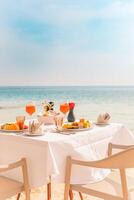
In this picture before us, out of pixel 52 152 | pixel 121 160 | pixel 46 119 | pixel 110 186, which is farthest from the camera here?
pixel 46 119

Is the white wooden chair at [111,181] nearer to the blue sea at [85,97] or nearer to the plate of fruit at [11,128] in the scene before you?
the plate of fruit at [11,128]

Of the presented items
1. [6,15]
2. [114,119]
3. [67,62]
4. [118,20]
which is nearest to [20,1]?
[6,15]

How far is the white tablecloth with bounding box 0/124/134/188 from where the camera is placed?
6.15 ft

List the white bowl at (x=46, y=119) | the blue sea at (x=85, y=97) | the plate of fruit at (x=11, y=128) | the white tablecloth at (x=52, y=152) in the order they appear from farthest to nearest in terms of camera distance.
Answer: the blue sea at (x=85, y=97) → the white bowl at (x=46, y=119) → the plate of fruit at (x=11, y=128) → the white tablecloth at (x=52, y=152)

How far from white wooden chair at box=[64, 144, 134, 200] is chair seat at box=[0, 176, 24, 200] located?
0.89 ft

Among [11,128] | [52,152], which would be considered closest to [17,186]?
[52,152]

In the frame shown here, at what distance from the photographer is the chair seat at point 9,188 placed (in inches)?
74.1

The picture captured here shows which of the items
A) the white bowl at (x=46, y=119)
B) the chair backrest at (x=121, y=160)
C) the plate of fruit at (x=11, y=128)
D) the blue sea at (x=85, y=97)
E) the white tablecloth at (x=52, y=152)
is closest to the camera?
the chair backrest at (x=121, y=160)

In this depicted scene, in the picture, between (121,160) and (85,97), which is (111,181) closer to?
(121,160)

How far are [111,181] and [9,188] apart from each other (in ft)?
2.02

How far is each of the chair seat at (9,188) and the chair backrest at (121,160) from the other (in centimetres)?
50

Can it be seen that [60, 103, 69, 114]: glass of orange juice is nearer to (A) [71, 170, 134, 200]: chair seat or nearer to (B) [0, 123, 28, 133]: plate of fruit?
(B) [0, 123, 28, 133]: plate of fruit

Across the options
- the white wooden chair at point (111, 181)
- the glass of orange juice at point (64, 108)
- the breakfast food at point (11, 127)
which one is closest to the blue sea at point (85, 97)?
the glass of orange juice at point (64, 108)

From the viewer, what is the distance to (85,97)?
16.7 m
